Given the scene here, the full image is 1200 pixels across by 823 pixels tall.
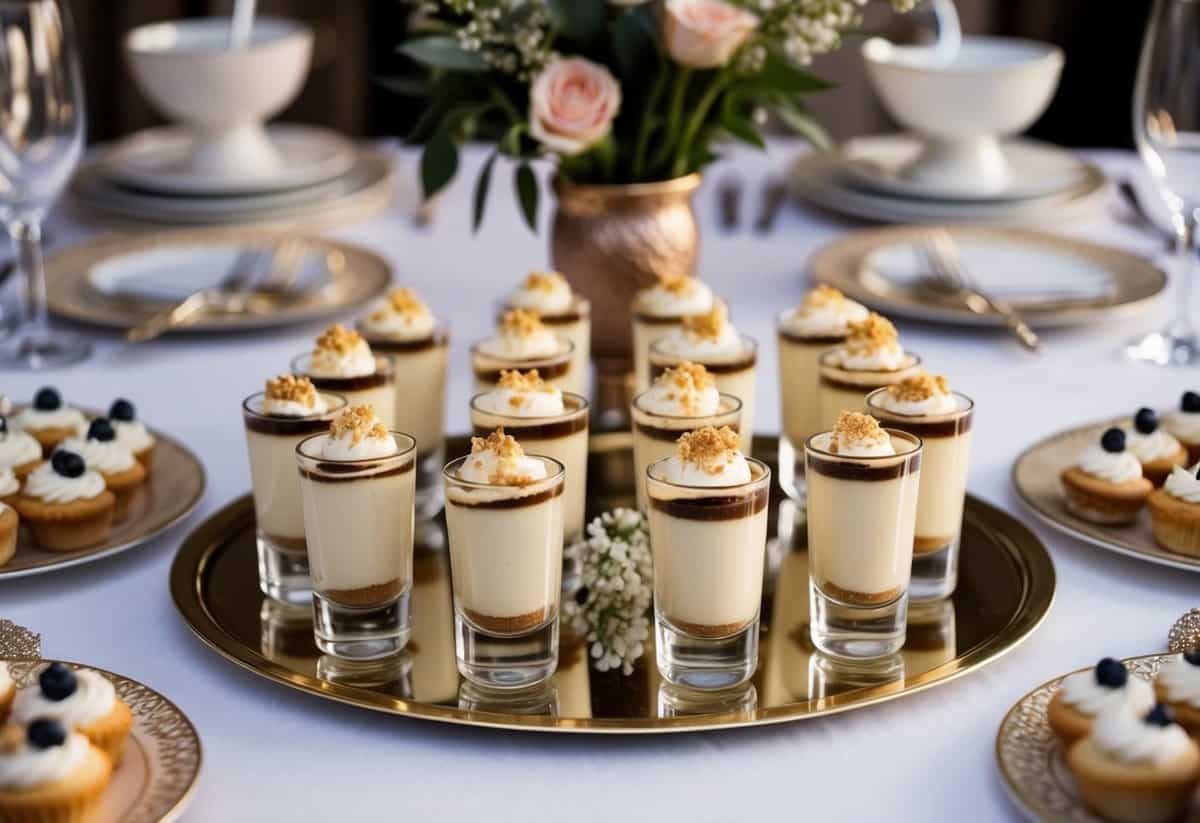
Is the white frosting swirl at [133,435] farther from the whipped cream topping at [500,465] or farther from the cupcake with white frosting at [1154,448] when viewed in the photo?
the cupcake with white frosting at [1154,448]

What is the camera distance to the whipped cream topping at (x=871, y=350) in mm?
1523

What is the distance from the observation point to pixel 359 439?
1.27 m

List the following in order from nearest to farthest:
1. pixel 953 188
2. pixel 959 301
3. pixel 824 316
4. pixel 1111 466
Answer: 1. pixel 1111 466
2. pixel 824 316
3. pixel 959 301
4. pixel 953 188

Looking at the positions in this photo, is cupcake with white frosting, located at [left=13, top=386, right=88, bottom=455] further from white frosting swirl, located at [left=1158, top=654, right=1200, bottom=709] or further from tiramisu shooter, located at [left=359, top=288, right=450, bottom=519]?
white frosting swirl, located at [left=1158, top=654, right=1200, bottom=709]

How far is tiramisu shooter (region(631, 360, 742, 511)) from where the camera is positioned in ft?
4.69

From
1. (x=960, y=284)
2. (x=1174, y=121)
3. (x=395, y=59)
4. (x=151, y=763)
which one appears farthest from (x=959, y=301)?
(x=395, y=59)

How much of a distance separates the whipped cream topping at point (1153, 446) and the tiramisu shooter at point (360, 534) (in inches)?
29.1

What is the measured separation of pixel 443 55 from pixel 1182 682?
3.84 ft

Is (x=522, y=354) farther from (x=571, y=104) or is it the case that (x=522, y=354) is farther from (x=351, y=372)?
(x=571, y=104)

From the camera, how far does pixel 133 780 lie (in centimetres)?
100

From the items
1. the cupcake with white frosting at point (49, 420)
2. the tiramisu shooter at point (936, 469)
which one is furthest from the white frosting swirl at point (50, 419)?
the tiramisu shooter at point (936, 469)

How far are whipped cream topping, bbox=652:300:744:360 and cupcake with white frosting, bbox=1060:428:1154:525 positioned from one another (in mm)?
375

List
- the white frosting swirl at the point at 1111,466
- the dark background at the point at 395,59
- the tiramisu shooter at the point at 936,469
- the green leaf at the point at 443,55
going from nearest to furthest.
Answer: the tiramisu shooter at the point at 936,469
the white frosting swirl at the point at 1111,466
the green leaf at the point at 443,55
the dark background at the point at 395,59

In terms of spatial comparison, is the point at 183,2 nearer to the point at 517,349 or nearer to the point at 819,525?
the point at 517,349
